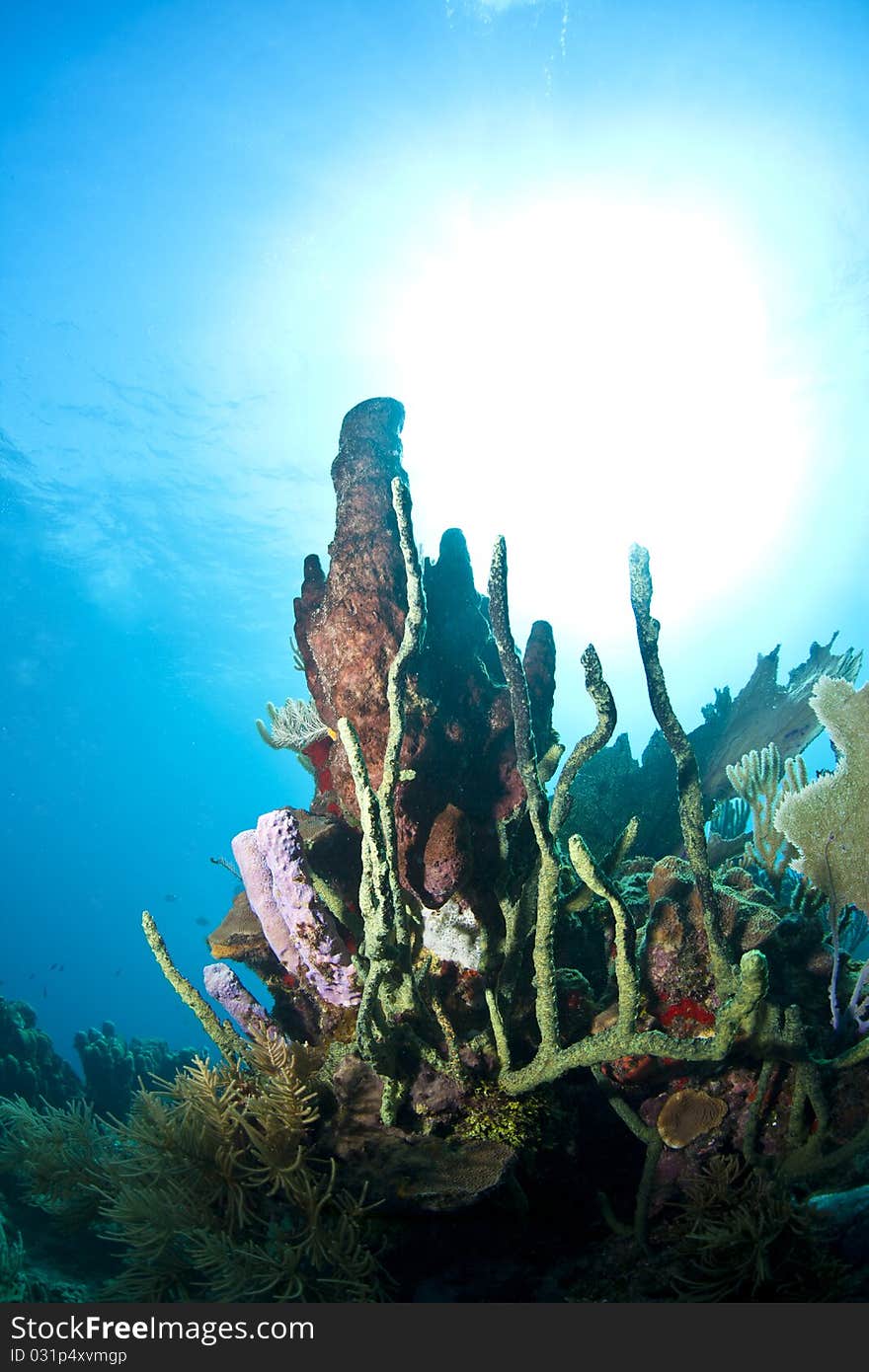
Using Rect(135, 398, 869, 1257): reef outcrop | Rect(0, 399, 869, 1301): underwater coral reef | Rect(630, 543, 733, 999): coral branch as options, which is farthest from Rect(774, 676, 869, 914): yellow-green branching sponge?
Rect(630, 543, 733, 999): coral branch

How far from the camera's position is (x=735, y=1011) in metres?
2.40

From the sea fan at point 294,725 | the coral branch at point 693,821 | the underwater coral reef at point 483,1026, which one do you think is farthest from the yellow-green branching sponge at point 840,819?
the sea fan at point 294,725

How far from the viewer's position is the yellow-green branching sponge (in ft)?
10.8

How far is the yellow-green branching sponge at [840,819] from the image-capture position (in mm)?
3301

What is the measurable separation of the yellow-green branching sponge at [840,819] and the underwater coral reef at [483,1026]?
2 centimetres

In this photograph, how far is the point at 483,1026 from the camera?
3381 mm

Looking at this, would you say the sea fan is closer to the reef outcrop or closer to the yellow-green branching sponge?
the reef outcrop

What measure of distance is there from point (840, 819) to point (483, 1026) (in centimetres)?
239

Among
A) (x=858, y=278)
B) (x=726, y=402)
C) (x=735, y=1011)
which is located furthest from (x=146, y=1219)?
(x=726, y=402)

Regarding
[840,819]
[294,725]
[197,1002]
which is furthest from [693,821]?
[294,725]

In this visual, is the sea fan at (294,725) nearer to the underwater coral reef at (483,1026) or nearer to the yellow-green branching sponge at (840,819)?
Answer: the underwater coral reef at (483,1026)

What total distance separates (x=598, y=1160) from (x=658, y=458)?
147 feet

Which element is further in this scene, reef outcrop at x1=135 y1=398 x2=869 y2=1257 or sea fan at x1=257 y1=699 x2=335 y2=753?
sea fan at x1=257 y1=699 x2=335 y2=753

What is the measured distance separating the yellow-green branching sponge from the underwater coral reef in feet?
0.06
